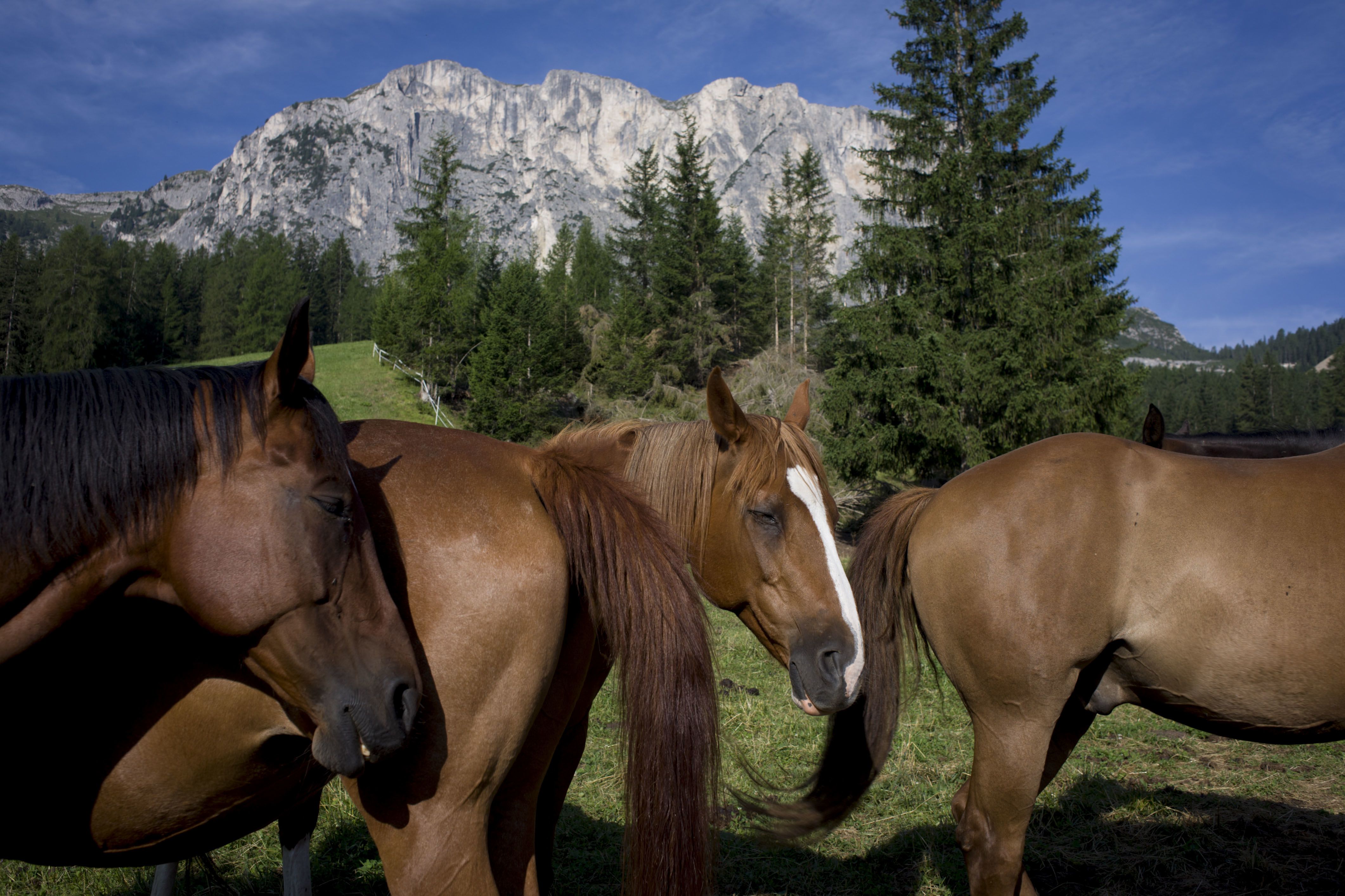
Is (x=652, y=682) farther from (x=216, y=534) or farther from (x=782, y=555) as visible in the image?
(x=216, y=534)

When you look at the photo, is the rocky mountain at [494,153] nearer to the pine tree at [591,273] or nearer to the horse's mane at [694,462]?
the pine tree at [591,273]

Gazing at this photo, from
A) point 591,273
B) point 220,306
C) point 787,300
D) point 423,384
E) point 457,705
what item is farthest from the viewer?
point 220,306

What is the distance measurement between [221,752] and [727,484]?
1.70 metres

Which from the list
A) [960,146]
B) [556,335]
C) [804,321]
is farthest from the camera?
[804,321]

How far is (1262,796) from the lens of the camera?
412 cm

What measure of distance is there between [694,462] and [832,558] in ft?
2.10

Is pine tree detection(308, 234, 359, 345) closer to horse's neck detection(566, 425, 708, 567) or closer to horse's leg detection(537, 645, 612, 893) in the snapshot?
horse's neck detection(566, 425, 708, 567)

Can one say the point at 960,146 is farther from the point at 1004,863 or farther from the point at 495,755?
the point at 495,755

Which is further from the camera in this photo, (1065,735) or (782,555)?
(1065,735)

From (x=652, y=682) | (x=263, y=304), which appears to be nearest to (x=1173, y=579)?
(x=652, y=682)

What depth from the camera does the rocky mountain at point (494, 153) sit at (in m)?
147

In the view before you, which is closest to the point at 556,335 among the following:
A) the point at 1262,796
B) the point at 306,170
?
the point at 1262,796

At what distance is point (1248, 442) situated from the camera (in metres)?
7.51

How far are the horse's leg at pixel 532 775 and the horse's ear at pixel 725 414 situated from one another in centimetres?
92
